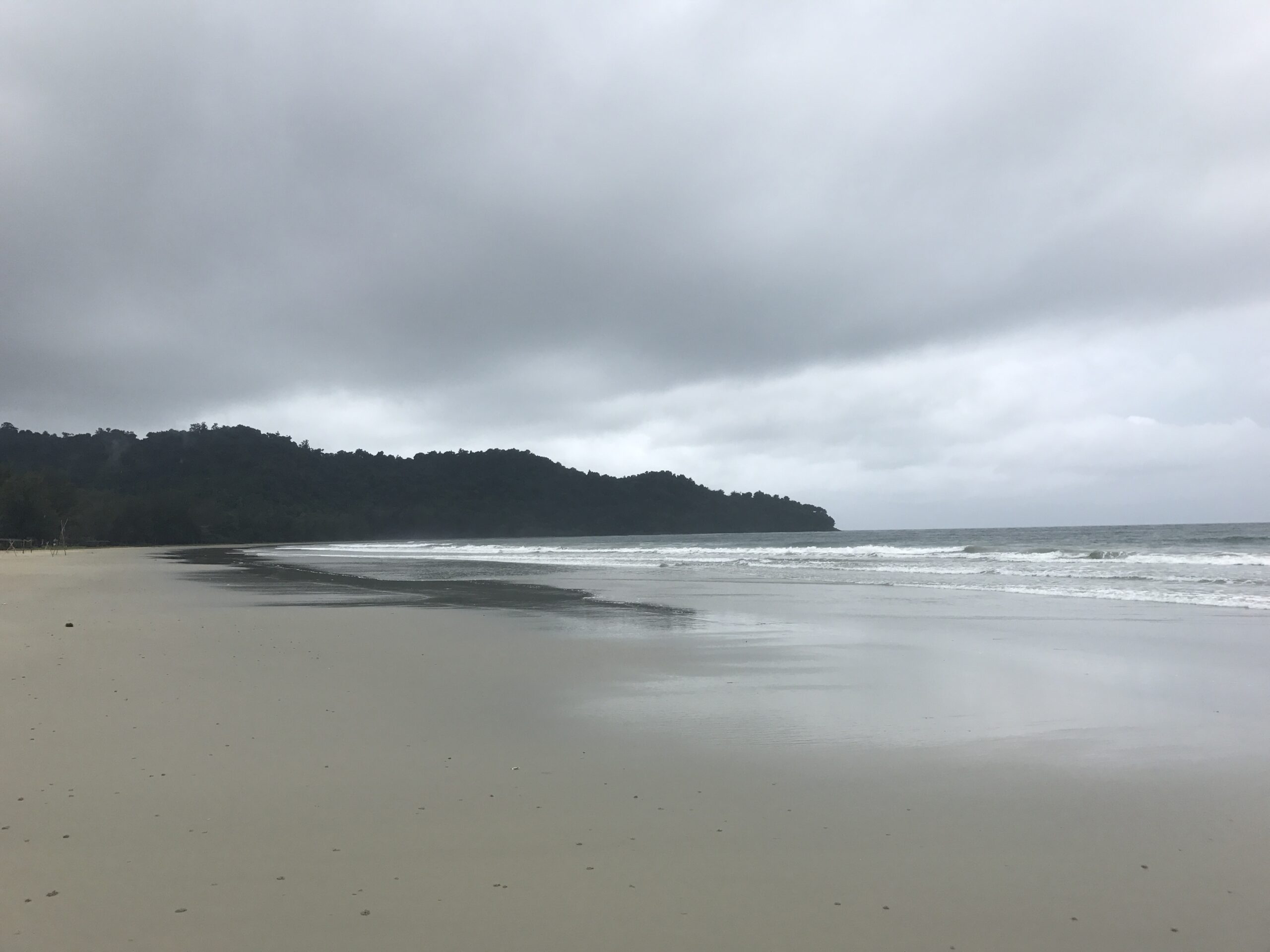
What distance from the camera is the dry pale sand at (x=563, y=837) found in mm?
3008

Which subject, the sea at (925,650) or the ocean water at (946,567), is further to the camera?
the ocean water at (946,567)

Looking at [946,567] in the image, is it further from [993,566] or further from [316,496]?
[316,496]

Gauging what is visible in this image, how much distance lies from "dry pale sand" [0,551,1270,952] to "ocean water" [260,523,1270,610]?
13267mm

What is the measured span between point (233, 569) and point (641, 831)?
1323 inches

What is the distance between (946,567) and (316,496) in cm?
13048

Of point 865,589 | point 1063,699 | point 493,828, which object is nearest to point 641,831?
point 493,828

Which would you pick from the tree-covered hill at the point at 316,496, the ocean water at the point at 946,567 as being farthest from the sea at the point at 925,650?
the tree-covered hill at the point at 316,496

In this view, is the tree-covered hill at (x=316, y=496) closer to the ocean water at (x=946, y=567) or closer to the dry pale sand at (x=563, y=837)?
the ocean water at (x=946, y=567)

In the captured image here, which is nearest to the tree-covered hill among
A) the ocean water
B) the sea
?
the ocean water

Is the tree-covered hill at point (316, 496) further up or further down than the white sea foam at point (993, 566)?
further up

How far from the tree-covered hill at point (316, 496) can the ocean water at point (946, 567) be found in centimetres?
5837

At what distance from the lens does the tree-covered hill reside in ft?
318

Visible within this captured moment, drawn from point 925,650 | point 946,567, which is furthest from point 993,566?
point 925,650

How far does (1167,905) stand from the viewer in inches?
125
